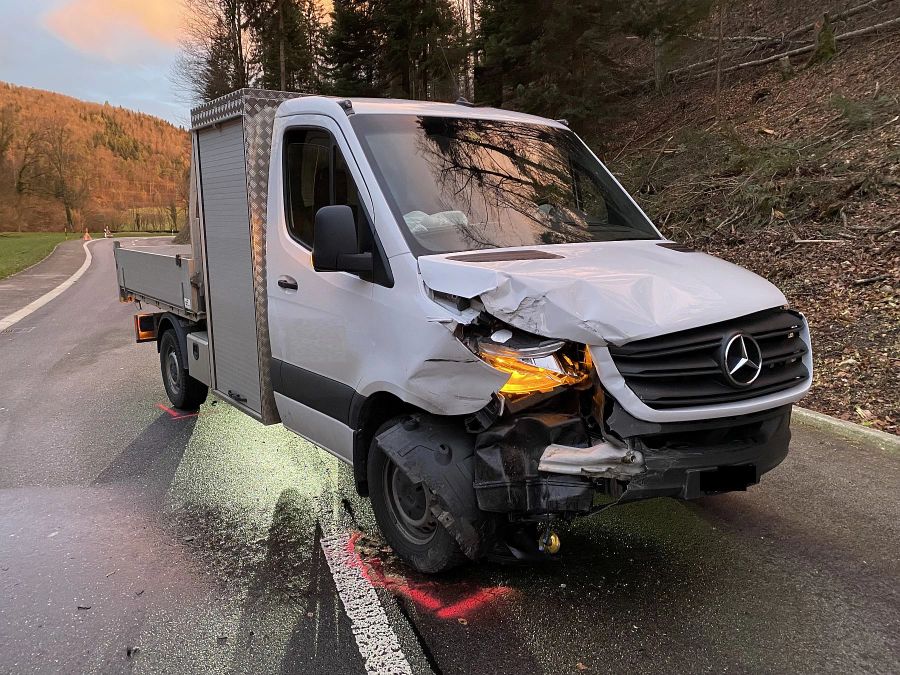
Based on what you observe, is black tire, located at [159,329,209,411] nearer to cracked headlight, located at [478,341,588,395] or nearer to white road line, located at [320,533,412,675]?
white road line, located at [320,533,412,675]

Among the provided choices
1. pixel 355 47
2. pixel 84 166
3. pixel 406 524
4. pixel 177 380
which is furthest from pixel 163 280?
pixel 84 166

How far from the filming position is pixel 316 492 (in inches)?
188

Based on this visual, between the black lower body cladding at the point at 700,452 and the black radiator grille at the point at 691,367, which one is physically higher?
the black radiator grille at the point at 691,367

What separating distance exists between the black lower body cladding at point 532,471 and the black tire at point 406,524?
0.44m

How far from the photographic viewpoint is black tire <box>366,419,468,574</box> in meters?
3.46

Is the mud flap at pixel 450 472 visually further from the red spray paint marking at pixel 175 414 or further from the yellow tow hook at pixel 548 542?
the red spray paint marking at pixel 175 414

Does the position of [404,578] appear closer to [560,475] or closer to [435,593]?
[435,593]

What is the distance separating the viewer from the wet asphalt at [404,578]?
3.01 m

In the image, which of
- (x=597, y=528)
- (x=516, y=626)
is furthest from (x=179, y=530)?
(x=597, y=528)

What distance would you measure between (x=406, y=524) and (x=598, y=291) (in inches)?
65.5

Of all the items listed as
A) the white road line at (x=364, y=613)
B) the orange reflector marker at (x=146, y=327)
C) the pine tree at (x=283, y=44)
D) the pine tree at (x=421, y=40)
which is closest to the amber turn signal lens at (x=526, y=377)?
Result: the white road line at (x=364, y=613)

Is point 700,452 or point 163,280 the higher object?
point 163,280

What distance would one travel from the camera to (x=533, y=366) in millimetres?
3016

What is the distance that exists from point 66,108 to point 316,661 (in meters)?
195
